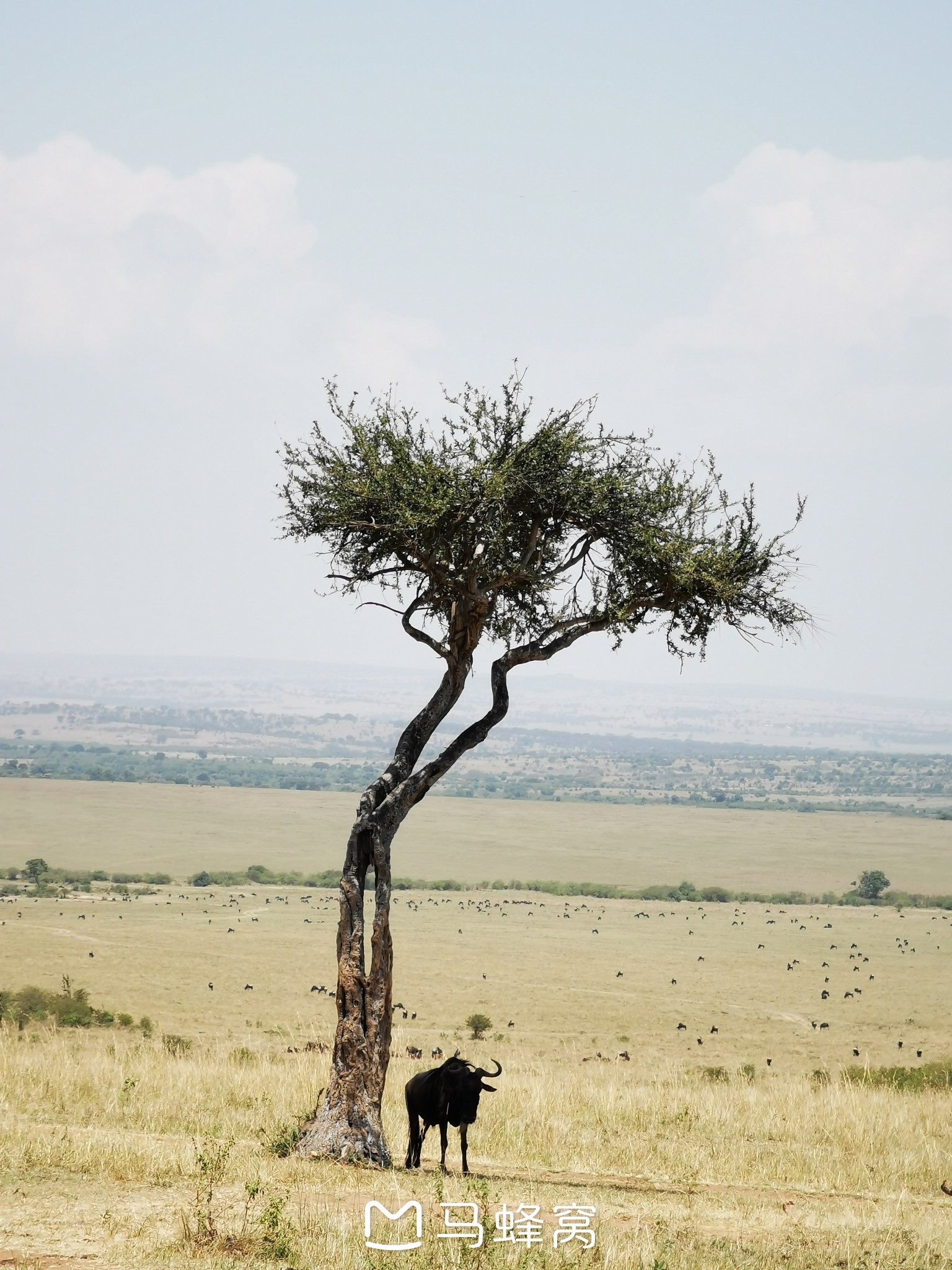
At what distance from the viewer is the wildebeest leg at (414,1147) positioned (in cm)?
1152

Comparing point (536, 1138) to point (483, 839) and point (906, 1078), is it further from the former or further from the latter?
point (483, 839)

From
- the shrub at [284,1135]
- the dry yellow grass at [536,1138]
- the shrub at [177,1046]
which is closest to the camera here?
the dry yellow grass at [536,1138]

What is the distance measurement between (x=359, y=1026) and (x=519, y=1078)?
22.3 feet

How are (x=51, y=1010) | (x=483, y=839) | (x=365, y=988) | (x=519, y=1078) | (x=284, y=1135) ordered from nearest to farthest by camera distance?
(x=284, y=1135) → (x=365, y=988) → (x=519, y=1078) → (x=51, y=1010) → (x=483, y=839)

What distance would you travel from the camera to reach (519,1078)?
18641mm

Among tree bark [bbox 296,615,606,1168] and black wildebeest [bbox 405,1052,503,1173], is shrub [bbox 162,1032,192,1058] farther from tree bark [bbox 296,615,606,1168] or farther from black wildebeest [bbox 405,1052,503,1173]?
black wildebeest [bbox 405,1052,503,1173]

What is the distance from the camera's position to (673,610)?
49.6 feet

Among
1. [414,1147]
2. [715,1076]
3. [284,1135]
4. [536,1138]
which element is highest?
[414,1147]

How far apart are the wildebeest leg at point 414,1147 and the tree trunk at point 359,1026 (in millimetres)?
467

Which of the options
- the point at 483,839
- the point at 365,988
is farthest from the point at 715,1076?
the point at 483,839

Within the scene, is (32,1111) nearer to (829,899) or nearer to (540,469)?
(540,469)

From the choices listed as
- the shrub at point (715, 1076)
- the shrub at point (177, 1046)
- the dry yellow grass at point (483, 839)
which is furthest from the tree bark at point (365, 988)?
the dry yellow grass at point (483, 839)

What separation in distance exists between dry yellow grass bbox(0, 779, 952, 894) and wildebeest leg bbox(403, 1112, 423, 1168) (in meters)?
94.5

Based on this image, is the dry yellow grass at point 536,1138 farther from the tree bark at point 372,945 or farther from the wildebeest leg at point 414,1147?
the tree bark at point 372,945
